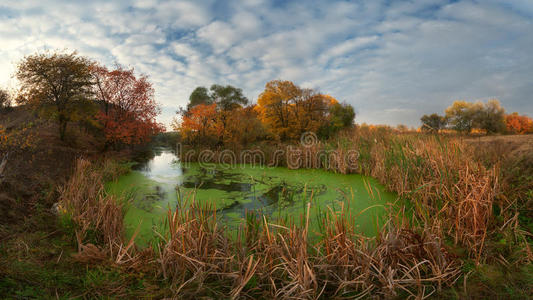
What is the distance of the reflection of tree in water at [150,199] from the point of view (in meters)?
5.11

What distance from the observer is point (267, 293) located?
6.91ft

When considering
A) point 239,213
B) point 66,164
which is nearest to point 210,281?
point 239,213

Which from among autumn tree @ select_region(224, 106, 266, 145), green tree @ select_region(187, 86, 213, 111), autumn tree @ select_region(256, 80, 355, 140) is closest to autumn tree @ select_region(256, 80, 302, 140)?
autumn tree @ select_region(256, 80, 355, 140)

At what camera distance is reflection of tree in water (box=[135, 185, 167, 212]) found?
511 centimetres

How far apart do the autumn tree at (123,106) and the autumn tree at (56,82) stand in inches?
66.9

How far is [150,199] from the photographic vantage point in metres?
5.71

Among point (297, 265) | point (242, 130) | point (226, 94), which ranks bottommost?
point (297, 265)

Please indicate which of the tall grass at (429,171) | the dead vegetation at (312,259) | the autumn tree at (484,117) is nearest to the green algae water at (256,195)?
the tall grass at (429,171)

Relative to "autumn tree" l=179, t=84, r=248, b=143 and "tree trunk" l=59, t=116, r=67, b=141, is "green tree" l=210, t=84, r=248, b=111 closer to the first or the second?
"autumn tree" l=179, t=84, r=248, b=143

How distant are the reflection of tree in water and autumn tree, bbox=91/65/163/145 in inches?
329

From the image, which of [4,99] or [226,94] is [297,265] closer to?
[4,99]

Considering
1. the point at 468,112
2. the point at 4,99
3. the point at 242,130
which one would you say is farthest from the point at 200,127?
the point at 468,112

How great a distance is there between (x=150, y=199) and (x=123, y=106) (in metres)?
10.9

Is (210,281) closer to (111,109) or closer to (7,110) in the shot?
(111,109)
